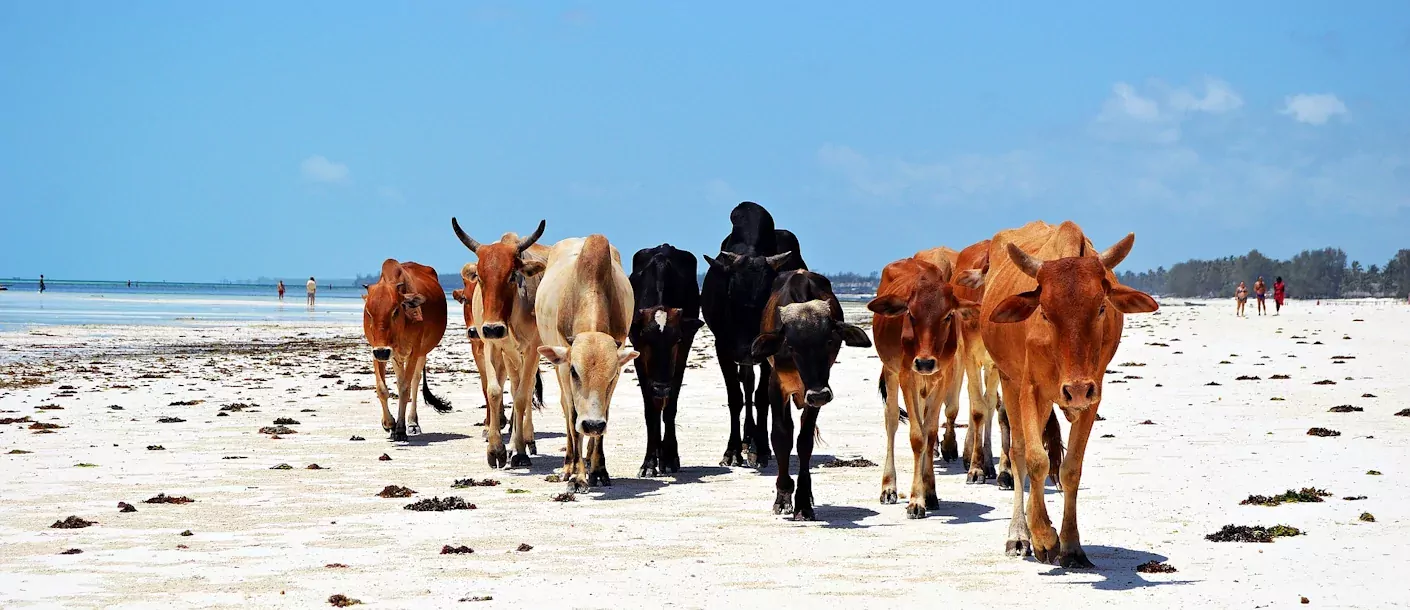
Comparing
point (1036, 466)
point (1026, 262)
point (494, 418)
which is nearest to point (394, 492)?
point (494, 418)

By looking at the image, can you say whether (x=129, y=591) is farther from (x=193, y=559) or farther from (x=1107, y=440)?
(x=1107, y=440)

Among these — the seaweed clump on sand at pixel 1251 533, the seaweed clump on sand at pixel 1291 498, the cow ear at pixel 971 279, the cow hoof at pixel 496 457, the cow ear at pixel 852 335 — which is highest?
the cow ear at pixel 971 279

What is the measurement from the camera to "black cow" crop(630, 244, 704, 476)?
14414mm

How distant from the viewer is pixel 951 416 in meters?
15.2

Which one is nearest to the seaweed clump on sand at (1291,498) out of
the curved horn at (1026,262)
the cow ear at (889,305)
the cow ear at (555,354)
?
the cow ear at (889,305)

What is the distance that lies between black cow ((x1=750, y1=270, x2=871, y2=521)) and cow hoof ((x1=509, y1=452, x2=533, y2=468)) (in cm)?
430

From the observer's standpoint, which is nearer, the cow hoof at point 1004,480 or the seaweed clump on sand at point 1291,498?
the seaweed clump on sand at point 1291,498

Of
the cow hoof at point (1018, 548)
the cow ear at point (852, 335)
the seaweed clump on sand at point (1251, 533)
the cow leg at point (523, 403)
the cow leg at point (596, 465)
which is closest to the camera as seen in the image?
the cow hoof at point (1018, 548)

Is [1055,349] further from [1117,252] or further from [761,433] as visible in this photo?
[761,433]

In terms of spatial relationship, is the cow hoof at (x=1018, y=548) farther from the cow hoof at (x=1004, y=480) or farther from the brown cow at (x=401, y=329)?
the brown cow at (x=401, y=329)

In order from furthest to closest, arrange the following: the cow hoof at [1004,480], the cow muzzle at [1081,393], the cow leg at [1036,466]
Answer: the cow hoof at [1004,480] → the cow leg at [1036,466] → the cow muzzle at [1081,393]

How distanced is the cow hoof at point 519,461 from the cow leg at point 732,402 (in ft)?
7.28

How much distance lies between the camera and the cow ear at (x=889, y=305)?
11.8 m

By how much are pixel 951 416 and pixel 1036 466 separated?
19.2 ft
